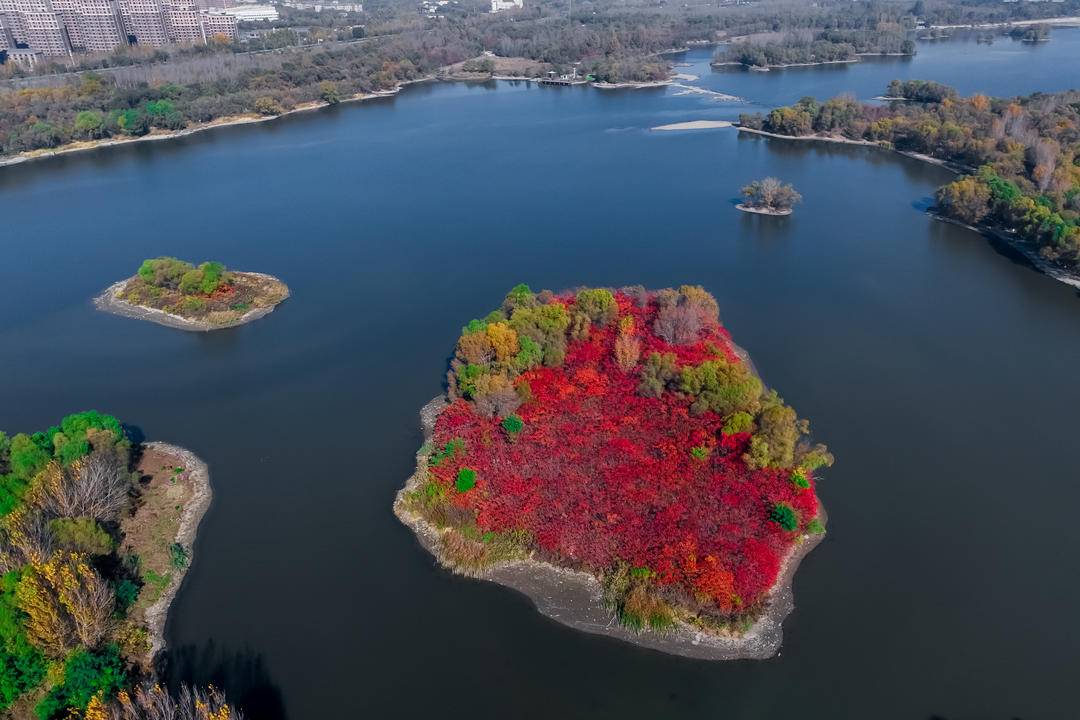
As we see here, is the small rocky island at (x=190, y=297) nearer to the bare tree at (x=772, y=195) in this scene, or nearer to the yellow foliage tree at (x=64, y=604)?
the yellow foliage tree at (x=64, y=604)

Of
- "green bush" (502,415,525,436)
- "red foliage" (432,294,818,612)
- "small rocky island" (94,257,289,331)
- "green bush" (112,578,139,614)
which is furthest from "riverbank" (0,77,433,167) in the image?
"green bush" (502,415,525,436)

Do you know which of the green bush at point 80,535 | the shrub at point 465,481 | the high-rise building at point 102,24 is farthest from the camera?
the high-rise building at point 102,24

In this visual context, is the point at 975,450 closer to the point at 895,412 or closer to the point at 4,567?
the point at 895,412

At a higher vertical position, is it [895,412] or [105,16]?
[105,16]

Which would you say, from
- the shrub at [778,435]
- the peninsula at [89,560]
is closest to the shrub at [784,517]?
the shrub at [778,435]

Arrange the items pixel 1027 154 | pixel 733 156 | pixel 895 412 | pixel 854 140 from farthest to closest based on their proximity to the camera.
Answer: pixel 854 140 < pixel 733 156 < pixel 1027 154 < pixel 895 412

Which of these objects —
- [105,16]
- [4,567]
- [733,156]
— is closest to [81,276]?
[4,567]
